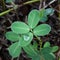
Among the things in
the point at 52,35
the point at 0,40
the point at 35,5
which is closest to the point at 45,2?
the point at 35,5

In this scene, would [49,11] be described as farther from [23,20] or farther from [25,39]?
[25,39]

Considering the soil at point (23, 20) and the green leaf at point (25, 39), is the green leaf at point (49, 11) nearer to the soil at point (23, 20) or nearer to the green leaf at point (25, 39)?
the soil at point (23, 20)

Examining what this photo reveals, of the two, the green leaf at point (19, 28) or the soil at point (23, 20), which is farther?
the soil at point (23, 20)

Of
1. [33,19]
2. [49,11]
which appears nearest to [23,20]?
[49,11]

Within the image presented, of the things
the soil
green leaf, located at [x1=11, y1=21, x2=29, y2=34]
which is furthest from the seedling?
the soil

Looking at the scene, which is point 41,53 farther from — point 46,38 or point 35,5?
point 35,5

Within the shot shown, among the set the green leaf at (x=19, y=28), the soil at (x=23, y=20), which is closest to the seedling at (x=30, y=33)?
the green leaf at (x=19, y=28)

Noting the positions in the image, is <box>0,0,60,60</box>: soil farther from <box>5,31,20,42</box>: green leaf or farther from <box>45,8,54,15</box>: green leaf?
<box>5,31,20,42</box>: green leaf

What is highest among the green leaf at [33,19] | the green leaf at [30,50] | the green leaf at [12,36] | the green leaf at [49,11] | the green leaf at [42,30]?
the green leaf at [33,19]
